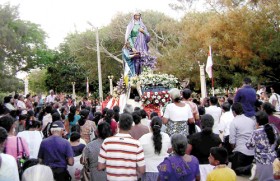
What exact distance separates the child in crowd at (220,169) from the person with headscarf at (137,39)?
511 inches

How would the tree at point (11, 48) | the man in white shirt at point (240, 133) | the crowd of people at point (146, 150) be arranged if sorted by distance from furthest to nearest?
the tree at point (11, 48)
the man in white shirt at point (240, 133)
the crowd of people at point (146, 150)

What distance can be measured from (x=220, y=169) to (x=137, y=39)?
13554 millimetres

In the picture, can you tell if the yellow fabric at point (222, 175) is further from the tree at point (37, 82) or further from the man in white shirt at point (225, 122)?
the tree at point (37, 82)

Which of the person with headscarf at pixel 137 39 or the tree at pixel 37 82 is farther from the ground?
the tree at pixel 37 82

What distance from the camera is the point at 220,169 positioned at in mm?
5973

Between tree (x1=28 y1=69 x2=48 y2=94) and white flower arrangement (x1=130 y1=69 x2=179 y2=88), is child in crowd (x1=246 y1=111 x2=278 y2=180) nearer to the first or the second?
white flower arrangement (x1=130 y1=69 x2=179 y2=88)

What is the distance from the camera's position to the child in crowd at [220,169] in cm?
589

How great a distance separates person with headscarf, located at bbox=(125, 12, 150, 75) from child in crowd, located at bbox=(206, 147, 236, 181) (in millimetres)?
12981

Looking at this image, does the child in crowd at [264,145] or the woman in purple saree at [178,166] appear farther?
the child in crowd at [264,145]

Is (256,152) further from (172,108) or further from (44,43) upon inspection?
(44,43)

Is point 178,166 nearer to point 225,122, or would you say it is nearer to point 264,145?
point 264,145

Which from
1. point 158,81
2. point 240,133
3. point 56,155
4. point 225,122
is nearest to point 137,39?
point 158,81

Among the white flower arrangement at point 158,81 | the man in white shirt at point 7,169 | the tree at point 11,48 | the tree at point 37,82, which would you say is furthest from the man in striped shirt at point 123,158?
the tree at point 37,82

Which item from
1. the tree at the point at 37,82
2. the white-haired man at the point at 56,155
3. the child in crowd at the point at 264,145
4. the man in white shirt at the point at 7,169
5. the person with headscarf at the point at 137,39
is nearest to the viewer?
the man in white shirt at the point at 7,169
